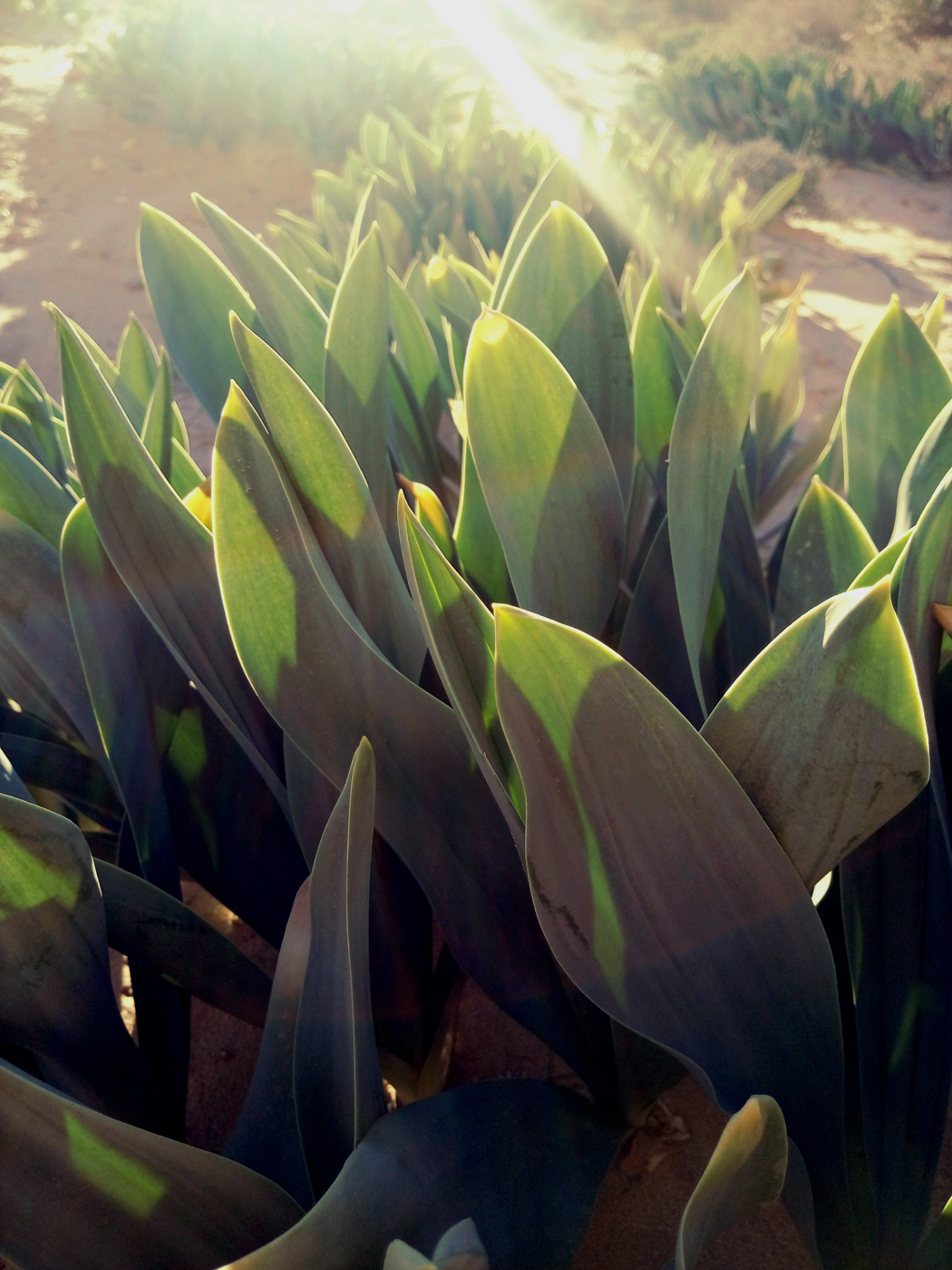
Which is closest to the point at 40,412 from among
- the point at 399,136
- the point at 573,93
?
the point at 399,136

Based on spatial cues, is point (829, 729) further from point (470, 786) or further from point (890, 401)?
point (890, 401)

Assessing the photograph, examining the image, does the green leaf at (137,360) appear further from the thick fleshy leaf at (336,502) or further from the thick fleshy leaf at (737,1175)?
the thick fleshy leaf at (737,1175)

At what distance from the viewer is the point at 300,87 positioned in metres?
5.74

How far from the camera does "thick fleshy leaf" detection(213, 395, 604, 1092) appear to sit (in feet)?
1.89

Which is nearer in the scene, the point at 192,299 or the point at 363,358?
the point at 363,358

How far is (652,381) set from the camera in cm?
96

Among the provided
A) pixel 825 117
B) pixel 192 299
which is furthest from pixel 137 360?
pixel 825 117

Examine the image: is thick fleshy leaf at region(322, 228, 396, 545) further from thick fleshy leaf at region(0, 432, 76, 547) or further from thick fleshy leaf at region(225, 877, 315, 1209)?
thick fleshy leaf at region(225, 877, 315, 1209)

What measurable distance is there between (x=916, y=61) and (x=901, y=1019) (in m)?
11.1

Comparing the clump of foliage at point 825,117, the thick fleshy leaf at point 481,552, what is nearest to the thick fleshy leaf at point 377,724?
the thick fleshy leaf at point 481,552

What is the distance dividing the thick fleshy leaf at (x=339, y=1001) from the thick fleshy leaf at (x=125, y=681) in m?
0.26

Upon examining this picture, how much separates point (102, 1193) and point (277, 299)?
0.77 m

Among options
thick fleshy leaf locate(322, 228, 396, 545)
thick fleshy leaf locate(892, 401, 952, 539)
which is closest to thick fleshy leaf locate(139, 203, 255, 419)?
thick fleshy leaf locate(322, 228, 396, 545)

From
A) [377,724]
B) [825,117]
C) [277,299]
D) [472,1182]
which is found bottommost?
[472,1182]
